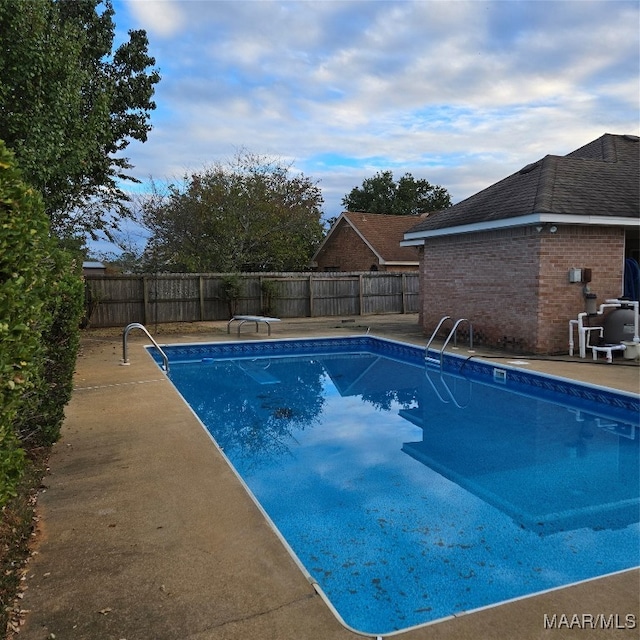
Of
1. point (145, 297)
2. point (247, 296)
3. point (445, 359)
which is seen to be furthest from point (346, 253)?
point (445, 359)

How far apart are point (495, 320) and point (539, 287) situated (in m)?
1.48

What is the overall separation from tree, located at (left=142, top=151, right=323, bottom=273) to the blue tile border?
996 cm

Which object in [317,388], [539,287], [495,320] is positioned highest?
[539,287]

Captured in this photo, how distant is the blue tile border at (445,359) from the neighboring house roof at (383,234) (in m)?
11.9

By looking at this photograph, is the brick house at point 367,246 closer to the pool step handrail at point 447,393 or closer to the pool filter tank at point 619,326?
the pool filter tank at point 619,326

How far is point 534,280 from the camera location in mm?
10273

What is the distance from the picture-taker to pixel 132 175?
17.6 m

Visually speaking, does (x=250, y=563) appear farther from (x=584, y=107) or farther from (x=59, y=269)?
(x=584, y=107)

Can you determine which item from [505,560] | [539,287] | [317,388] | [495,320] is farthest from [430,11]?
[505,560]

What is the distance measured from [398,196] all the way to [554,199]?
34.3 meters

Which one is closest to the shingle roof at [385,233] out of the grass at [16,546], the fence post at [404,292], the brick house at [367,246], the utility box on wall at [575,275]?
the brick house at [367,246]

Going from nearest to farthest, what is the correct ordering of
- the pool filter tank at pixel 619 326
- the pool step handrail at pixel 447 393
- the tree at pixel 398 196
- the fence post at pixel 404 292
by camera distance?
the pool step handrail at pixel 447 393, the pool filter tank at pixel 619 326, the fence post at pixel 404 292, the tree at pixel 398 196

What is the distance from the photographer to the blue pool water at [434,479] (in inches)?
135

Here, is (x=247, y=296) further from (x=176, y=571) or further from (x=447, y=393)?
(x=176, y=571)
